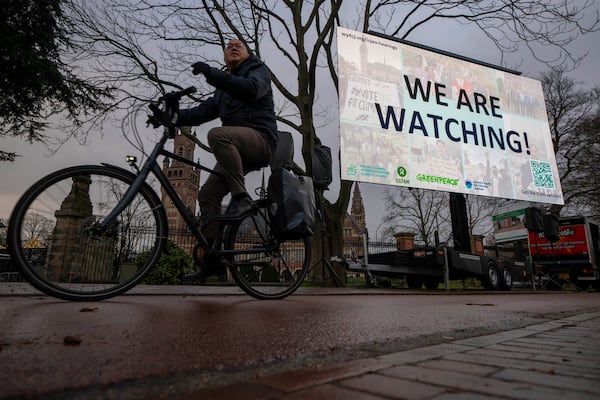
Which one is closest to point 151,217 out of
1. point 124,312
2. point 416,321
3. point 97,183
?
point 97,183

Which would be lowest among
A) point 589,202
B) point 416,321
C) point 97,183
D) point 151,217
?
point 416,321

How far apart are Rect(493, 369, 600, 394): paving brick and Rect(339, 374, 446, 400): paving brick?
248mm

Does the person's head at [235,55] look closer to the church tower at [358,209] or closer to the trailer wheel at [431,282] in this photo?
the trailer wheel at [431,282]

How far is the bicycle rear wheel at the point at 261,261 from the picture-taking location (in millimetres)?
2811

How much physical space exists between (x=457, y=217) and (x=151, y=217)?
10.4m

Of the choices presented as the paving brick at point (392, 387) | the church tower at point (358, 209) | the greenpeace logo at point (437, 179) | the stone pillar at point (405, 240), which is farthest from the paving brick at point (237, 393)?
the church tower at point (358, 209)

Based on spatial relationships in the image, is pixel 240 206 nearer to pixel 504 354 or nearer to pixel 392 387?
pixel 504 354

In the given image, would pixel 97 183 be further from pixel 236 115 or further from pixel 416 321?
pixel 416 321

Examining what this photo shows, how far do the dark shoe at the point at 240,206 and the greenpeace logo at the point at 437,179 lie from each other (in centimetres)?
689

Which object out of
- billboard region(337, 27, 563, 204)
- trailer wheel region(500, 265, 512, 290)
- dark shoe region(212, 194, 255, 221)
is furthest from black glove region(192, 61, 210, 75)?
trailer wheel region(500, 265, 512, 290)

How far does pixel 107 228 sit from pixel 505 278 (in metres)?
10.7

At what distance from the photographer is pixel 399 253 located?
30.1 feet

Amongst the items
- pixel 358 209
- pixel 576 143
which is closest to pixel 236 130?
pixel 576 143

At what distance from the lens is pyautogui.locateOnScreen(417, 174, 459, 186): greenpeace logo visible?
8922 millimetres
